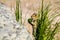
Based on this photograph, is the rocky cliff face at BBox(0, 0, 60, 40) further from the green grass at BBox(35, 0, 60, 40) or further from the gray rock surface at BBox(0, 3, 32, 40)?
the gray rock surface at BBox(0, 3, 32, 40)

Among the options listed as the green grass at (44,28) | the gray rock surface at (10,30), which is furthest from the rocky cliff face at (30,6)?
the gray rock surface at (10,30)

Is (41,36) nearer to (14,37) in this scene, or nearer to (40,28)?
(40,28)

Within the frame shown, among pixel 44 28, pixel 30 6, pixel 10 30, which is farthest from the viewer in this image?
pixel 30 6

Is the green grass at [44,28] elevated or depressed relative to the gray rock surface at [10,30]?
depressed

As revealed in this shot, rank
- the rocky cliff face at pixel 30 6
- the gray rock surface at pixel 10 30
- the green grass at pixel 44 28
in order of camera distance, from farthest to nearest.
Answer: the rocky cliff face at pixel 30 6
the green grass at pixel 44 28
the gray rock surface at pixel 10 30

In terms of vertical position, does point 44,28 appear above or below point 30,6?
below

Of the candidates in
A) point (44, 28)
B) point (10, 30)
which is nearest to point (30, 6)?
point (44, 28)

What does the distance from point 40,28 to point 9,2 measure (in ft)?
4.15

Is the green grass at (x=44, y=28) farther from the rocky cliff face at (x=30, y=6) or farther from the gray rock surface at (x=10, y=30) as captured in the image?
the gray rock surface at (x=10, y=30)

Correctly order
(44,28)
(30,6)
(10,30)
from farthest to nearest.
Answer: (30,6) < (44,28) < (10,30)

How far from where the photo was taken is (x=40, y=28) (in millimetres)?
3215

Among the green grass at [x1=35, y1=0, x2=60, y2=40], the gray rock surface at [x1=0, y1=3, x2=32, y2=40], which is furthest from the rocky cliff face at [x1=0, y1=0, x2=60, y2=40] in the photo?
the gray rock surface at [x1=0, y1=3, x2=32, y2=40]

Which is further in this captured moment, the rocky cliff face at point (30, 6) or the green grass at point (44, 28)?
the rocky cliff face at point (30, 6)

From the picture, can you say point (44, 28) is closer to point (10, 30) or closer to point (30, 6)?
point (10, 30)
